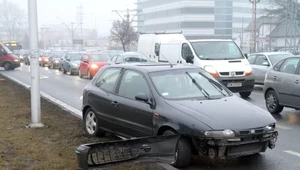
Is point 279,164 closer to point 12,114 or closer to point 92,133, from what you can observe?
point 92,133

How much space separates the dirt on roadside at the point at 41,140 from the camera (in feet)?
19.4

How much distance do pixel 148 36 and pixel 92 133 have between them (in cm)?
1349

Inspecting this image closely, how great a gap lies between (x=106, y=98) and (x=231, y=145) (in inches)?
108

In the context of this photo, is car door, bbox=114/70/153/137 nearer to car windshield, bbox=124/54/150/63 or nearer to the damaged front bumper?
the damaged front bumper

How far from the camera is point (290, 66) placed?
33.8 feet

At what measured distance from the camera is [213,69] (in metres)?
13.6

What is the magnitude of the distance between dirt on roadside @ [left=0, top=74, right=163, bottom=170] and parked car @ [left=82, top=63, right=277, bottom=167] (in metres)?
0.58

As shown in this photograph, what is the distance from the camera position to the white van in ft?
44.5

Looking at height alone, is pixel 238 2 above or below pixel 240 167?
above

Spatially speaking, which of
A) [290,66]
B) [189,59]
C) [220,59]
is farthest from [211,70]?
[290,66]

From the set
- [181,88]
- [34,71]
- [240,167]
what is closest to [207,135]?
[240,167]

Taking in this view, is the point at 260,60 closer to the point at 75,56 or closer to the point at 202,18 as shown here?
the point at 75,56

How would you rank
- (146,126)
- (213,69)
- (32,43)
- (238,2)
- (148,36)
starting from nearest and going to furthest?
(146,126)
(32,43)
(213,69)
(148,36)
(238,2)

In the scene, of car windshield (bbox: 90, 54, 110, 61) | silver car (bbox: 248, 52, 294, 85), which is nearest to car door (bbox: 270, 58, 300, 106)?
silver car (bbox: 248, 52, 294, 85)
